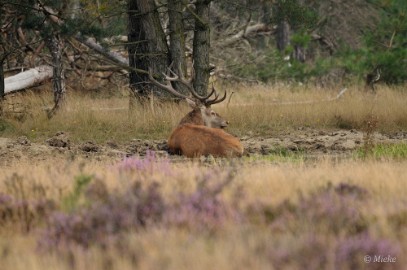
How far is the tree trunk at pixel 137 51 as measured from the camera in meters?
18.5

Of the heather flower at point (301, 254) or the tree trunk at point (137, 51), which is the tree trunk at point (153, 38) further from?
the heather flower at point (301, 254)

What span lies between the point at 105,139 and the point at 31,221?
9116 millimetres

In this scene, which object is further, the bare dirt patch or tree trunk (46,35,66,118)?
tree trunk (46,35,66,118)

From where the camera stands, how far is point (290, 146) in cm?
1448

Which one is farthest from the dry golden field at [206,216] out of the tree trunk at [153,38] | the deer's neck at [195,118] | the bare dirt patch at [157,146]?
the tree trunk at [153,38]

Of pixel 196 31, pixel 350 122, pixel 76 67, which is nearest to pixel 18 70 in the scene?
pixel 76 67

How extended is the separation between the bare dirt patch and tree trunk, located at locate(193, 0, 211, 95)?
2534 mm

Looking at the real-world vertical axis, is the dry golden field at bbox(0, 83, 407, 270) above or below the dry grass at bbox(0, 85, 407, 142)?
below

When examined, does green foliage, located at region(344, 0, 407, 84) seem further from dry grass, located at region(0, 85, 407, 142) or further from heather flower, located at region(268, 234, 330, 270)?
heather flower, located at region(268, 234, 330, 270)

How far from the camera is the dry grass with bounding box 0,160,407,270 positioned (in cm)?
568

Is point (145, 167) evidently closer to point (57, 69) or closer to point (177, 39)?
point (177, 39)

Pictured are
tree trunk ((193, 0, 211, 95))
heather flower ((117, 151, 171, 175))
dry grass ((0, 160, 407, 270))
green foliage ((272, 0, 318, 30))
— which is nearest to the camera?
dry grass ((0, 160, 407, 270))

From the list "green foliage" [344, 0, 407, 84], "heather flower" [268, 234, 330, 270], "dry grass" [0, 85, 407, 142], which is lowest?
"heather flower" [268, 234, 330, 270]

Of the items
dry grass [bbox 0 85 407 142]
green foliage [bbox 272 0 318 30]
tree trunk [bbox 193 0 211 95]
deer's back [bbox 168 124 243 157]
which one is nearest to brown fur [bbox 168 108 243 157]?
deer's back [bbox 168 124 243 157]
